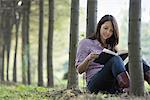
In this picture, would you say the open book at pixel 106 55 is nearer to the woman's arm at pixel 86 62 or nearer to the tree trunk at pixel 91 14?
the woman's arm at pixel 86 62

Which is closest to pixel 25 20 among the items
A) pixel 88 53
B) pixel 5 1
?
pixel 5 1

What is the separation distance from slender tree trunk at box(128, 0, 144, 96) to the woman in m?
0.14

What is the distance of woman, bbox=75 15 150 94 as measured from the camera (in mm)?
6016

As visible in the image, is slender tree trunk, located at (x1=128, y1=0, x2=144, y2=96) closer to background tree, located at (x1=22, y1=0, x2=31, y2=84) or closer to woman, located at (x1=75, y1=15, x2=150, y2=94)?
woman, located at (x1=75, y1=15, x2=150, y2=94)

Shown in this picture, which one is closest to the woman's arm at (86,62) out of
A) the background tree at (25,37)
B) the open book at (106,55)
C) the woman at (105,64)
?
the woman at (105,64)

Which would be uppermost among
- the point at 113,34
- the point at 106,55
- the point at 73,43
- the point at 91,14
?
the point at 91,14

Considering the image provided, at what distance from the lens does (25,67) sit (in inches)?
854

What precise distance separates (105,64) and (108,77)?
21 cm

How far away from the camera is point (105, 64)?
614cm

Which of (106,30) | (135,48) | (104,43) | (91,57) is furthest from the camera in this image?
(104,43)

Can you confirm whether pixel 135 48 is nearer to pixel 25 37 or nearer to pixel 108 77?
pixel 108 77

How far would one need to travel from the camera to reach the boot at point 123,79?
5.94 metres

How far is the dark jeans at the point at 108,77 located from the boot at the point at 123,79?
0.17ft

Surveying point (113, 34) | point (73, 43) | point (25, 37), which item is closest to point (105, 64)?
point (113, 34)
